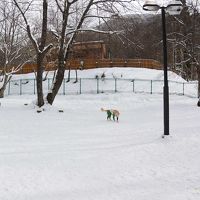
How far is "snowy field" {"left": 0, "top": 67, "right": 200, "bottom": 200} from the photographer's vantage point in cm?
814

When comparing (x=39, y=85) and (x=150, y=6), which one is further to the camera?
(x=39, y=85)

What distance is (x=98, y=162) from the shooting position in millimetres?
10703

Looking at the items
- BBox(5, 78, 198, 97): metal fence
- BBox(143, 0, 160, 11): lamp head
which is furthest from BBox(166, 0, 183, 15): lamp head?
BBox(5, 78, 198, 97): metal fence

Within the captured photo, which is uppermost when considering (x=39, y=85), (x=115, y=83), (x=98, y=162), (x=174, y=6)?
(x=174, y=6)

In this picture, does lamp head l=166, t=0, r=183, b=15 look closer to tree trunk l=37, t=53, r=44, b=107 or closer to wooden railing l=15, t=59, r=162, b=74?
tree trunk l=37, t=53, r=44, b=107

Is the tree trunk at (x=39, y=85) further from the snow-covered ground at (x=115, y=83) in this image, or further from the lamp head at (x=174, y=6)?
the snow-covered ground at (x=115, y=83)

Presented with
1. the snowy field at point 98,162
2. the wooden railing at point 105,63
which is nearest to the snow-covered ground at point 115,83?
the wooden railing at point 105,63

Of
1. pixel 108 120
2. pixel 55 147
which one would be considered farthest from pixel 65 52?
pixel 55 147

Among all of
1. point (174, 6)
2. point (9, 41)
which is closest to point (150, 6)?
point (174, 6)

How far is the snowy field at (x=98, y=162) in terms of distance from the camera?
814cm

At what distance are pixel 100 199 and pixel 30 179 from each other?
6.60 ft

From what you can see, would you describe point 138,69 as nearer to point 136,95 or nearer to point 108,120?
point 136,95

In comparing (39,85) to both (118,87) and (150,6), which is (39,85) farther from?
(118,87)

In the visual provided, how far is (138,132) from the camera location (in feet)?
52.7
